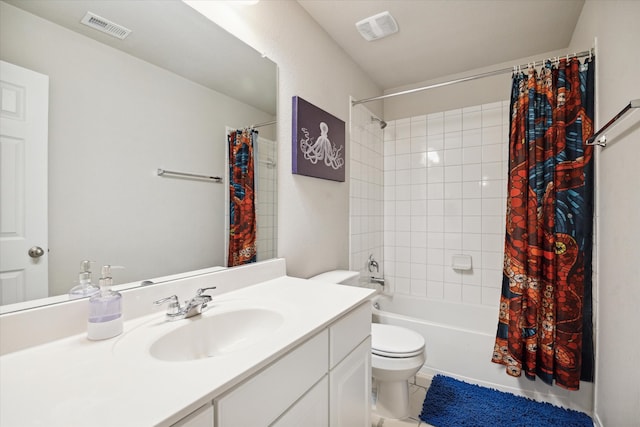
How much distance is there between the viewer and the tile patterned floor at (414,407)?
160cm

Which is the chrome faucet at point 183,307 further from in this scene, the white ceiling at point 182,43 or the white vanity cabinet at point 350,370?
the white ceiling at point 182,43

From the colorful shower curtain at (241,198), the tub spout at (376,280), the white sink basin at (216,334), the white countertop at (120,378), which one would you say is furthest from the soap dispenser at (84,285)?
the tub spout at (376,280)

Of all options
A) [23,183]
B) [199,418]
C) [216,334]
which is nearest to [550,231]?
[216,334]

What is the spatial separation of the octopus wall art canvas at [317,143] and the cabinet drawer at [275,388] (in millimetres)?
1047

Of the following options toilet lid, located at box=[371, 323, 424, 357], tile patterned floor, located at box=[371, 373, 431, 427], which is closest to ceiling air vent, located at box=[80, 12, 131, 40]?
toilet lid, located at box=[371, 323, 424, 357]

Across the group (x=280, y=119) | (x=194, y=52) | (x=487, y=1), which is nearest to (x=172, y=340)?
(x=194, y=52)

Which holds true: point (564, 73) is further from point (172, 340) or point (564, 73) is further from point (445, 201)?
point (172, 340)

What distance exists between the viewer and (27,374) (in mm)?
618

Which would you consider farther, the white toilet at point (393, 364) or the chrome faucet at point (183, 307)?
the white toilet at point (393, 364)

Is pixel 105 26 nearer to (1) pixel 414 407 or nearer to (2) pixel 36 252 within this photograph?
(2) pixel 36 252

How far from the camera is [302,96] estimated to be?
5.83 ft

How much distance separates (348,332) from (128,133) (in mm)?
1020

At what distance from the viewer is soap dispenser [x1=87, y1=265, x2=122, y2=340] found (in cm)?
78

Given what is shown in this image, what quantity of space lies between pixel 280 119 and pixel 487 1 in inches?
56.2
